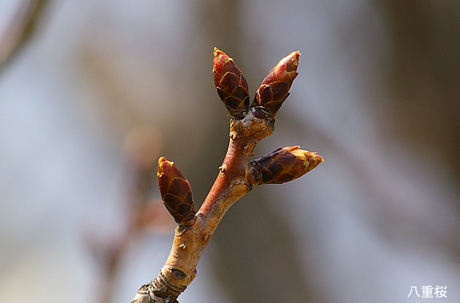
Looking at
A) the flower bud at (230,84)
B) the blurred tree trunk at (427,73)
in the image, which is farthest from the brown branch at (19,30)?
the blurred tree trunk at (427,73)

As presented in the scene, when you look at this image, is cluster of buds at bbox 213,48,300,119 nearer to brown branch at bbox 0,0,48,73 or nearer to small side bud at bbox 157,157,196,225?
small side bud at bbox 157,157,196,225

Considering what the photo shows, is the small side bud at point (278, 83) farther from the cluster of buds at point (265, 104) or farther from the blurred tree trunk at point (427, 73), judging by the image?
the blurred tree trunk at point (427, 73)

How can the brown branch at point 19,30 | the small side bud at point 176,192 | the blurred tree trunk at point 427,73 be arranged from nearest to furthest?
the small side bud at point 176,192 < the brown branch at point 19,30 < the blurred tree trunk at point 427,73

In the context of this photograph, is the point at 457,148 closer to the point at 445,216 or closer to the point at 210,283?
the point at 445,216

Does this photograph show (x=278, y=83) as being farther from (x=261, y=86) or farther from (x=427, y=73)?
(x=427, y=73)

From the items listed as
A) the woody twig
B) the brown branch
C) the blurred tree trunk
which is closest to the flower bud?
the woody twig

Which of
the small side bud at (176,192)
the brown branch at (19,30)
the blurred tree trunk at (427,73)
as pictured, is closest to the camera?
the small side bud at (176,192)

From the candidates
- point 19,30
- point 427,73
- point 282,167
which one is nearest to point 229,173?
point 282,167
